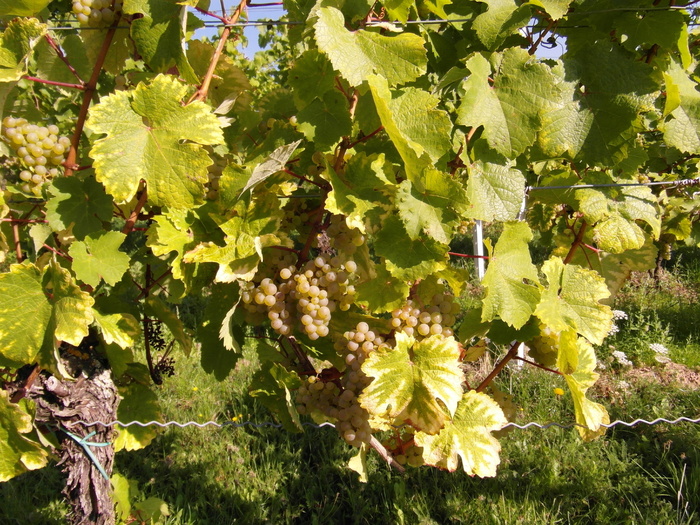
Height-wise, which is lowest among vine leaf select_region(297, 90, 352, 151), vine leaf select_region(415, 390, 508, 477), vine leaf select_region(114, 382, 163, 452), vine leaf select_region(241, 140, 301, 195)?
vine leaf select_region(114, 382, 163, 452)

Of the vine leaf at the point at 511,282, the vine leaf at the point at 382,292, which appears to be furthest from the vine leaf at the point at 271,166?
the vine leaf at the point at 511,282

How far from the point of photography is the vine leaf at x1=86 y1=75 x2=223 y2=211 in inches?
49.8

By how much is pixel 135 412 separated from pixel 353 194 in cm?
128

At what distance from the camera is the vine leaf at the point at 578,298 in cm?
150

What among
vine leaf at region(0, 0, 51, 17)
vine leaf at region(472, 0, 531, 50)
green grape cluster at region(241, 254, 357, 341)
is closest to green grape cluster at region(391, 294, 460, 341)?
green grape cluster at region(241, 254, 357, 341)

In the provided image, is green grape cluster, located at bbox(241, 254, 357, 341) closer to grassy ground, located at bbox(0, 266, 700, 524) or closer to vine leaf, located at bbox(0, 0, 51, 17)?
vine leaf, located at bbox(0, 0, 51, 17)

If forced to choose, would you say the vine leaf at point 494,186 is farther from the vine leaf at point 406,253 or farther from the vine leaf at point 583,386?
the vine leaf at point 583,386

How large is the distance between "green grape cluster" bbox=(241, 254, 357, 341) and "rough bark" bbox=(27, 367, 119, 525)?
2.18ft

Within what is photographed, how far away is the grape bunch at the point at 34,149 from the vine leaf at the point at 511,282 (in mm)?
1240

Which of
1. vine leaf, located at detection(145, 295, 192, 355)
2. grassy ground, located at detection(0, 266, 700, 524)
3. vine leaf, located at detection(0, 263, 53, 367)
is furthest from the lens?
grassy ground, located at detection(0, 266, 700, 524)

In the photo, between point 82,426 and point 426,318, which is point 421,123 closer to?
point 426,318

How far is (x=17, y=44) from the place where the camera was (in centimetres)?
134

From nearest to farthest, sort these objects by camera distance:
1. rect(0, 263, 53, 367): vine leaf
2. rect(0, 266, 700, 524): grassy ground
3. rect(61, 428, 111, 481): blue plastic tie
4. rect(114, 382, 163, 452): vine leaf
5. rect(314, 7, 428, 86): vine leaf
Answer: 1. rect(314, 7, 428, 86): vine leaf
2. rect(0, 263, 53, 367): vine leaf
3. rect(61, 428, 111, 481): blue plastic tie
4. rect(114, 382, 163, 452): vine leaf
5. rect(0, 266, 700, 524): grassy ground

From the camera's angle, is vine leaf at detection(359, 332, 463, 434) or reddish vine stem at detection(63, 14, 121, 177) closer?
vine leaf at detection(359, 332, 463, 434)
